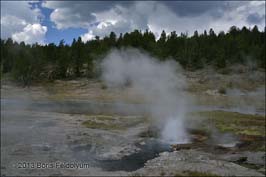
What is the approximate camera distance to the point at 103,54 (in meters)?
67.8

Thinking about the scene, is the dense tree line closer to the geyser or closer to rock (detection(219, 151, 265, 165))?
the geyser

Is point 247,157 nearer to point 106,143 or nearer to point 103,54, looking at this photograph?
point 106,143

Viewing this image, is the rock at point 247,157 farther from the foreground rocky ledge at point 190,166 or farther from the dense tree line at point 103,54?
the dense tree line at point 103,54

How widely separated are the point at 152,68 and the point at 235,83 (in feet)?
114

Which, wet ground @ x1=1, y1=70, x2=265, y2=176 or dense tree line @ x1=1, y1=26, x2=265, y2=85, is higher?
dense tree line @ x1=1, y1=26, x2=265, y2=85

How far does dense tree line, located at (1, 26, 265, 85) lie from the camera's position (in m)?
71.6

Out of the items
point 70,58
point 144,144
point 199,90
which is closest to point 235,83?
point 199,90

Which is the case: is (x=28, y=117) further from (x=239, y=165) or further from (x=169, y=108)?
(x=239, y=165)

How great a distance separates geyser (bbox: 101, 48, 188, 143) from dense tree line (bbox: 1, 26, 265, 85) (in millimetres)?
11267

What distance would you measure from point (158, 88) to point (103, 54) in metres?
27.0

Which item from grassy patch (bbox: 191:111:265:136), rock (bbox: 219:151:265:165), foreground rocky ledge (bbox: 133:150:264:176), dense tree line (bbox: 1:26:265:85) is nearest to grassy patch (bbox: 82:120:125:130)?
grassy patch (bbox: 191:111:265:136)

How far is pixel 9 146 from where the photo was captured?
786 inches

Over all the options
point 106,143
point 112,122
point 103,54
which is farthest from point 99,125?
point 103,54

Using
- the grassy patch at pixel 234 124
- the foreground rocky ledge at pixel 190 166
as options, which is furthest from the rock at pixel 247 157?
the grassy patch at pixel 234 124
